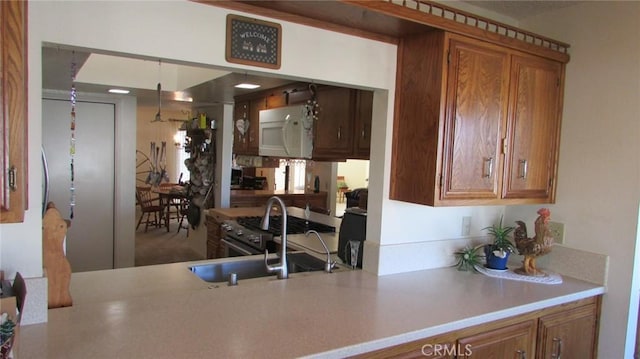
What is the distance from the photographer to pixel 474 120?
205cm

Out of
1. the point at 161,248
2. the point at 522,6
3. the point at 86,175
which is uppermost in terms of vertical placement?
the point at 522,6

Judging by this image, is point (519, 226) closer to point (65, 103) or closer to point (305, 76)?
point (305, 76)

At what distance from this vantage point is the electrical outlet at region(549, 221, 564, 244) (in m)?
2.39

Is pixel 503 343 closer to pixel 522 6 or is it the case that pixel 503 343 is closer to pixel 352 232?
pixel 352 232

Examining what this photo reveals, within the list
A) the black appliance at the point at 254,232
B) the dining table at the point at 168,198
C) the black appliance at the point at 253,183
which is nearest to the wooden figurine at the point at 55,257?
the black appliance at the point at 254,232

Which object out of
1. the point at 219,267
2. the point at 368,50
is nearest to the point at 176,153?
→ the point at 219,267

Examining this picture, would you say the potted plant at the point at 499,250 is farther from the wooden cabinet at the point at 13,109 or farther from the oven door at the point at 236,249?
the wooden cabinet at the point at 13,109

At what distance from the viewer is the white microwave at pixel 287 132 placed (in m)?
3.33

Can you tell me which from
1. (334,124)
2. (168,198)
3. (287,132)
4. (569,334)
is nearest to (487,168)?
(569,334)

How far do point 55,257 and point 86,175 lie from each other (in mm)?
2932

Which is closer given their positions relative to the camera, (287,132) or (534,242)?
(534,242)

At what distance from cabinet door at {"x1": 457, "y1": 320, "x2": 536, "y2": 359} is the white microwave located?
1.90 m

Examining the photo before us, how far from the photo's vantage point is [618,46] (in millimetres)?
2131

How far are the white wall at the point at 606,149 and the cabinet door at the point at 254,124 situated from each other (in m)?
2.60
